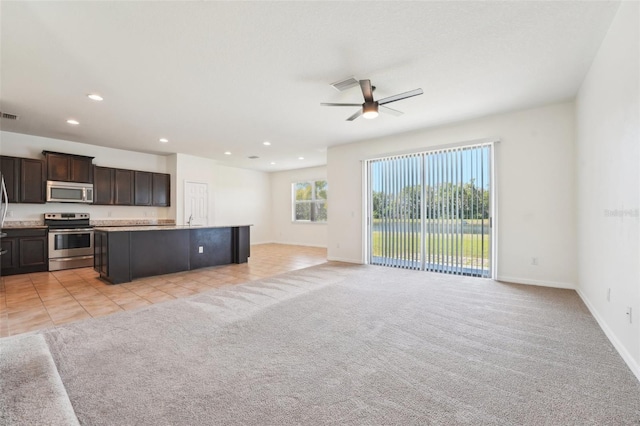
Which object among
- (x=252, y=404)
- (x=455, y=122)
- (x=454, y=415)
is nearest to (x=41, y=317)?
(x=252, y=404)

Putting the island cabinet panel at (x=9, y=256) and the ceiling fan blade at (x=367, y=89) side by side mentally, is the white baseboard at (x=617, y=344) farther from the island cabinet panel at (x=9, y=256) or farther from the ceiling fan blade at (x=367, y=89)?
the island cabinet panel at (x=9, y=256)

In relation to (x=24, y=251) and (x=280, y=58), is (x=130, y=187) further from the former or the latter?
(x=280, y=58)

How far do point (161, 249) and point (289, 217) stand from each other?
18.3 feet

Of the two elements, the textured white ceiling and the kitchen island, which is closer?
the textured white ceiling

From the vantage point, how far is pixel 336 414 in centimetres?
154

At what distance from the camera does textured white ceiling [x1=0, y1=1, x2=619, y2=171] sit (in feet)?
7.43

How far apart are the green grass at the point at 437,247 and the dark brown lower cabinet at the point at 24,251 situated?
6.56 m

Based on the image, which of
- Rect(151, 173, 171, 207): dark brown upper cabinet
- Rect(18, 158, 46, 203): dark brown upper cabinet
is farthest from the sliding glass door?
Rect(18, 158, 46, 203): dark brown upper cabinet

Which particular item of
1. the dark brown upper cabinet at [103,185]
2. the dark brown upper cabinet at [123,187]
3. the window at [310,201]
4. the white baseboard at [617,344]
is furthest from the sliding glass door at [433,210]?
the dark brown upper cabinet at [103,185]

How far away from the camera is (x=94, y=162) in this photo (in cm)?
650

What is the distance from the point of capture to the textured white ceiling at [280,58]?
7.43 feet

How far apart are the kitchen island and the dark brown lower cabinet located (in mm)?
1303

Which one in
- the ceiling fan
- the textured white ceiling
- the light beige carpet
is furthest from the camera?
the ceiling fan

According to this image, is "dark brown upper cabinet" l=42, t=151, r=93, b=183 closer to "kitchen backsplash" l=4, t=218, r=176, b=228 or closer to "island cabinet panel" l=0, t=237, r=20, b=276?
"kitchen backsplash" l=4, t=218, r=176, b=228
